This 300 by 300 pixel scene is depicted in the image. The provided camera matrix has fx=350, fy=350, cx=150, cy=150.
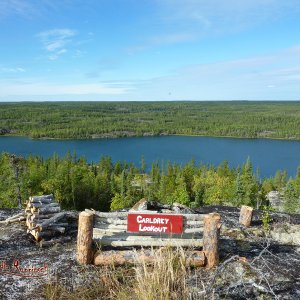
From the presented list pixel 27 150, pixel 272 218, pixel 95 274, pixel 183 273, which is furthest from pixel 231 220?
pixel 27 150

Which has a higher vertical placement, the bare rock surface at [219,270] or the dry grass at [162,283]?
the dry grass at [162,283]

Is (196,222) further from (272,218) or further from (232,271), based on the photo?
(272,218)

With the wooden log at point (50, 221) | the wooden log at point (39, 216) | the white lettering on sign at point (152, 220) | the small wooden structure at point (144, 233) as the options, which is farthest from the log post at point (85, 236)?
the wooden log at point (39, 216)

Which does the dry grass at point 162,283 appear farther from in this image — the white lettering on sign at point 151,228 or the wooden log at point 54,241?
the wooden log at point 54,241

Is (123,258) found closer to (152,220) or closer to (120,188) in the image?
(152,220)

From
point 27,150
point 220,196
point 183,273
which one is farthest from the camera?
point 27,150

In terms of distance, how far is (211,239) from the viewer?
324 inches

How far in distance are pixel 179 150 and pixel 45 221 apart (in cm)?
12834

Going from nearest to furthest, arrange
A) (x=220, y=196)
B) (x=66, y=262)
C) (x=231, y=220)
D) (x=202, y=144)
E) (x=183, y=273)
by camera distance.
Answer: (x=183, y=273) < (x=66, y=262) < (x=231, y=220) < (x=220, y=196) < (x=202, y=144)

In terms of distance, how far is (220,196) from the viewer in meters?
→ 52.7

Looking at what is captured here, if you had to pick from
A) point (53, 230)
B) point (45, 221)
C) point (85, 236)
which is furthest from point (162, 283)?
point (53, 230)

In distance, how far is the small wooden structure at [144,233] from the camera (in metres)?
8.12

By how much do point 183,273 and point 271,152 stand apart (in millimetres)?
Answer: 133747

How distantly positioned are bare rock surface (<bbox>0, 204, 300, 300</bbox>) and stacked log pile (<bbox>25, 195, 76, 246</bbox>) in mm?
296
